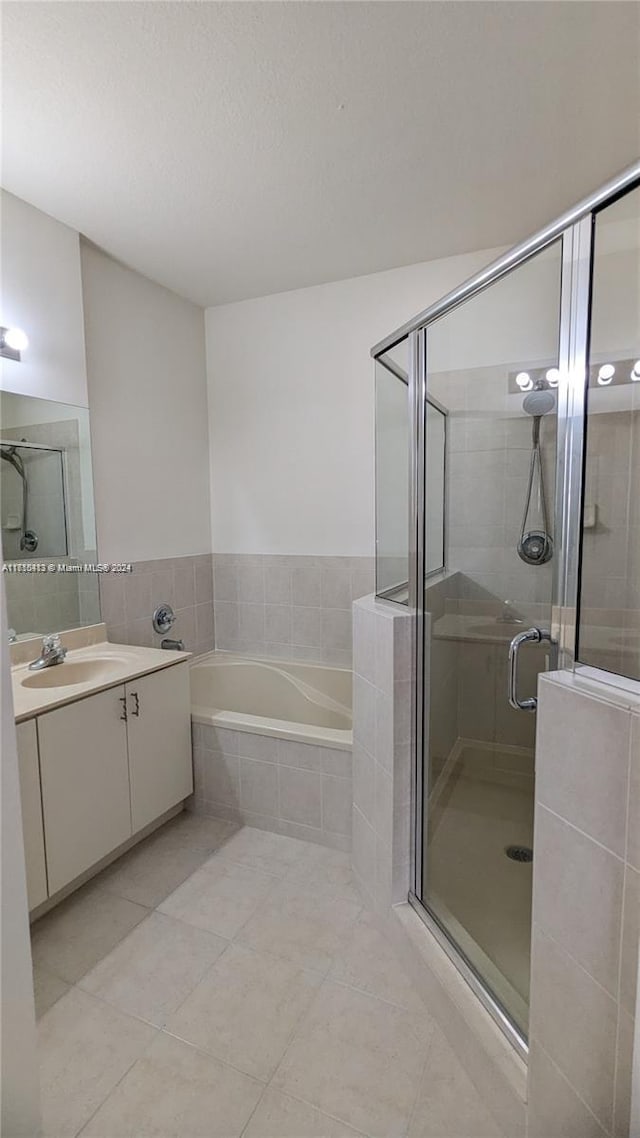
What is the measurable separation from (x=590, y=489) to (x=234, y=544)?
245 cm

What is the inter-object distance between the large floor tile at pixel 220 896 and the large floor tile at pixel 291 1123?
0.53 meters

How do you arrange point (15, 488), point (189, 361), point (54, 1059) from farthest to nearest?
point (189, 361) < point (15, 488) < point (54, 1059)

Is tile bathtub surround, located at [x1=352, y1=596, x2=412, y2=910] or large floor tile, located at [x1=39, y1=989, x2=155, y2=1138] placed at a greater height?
tile bathtub surround, located at [x1=352, y1=596, x2=412, y2=910]

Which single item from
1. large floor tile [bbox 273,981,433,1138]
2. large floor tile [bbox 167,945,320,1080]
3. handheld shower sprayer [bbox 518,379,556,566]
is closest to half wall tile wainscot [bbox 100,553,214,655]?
large floor tile [bbox 167,945,320,1080]

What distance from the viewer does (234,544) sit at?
3.26 m

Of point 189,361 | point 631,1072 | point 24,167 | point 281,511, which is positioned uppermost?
point 24,167

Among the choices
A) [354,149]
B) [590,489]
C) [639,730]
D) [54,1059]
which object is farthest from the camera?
[354,149]

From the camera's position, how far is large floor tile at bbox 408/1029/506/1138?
44.7 inches

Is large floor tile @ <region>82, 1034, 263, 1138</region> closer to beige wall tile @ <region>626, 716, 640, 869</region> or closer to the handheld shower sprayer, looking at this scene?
beige wall tile @ <region>626, 716, 640, 869</region>

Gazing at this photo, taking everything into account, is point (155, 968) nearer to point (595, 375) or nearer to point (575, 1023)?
point (575, 1023)

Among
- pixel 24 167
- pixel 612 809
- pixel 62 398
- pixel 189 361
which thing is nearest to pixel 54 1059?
pixel 612 809

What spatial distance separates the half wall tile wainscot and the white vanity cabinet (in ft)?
1.77

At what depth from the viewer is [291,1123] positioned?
1.15 meters

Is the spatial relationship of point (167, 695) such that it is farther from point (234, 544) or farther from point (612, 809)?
point (612, 809)
